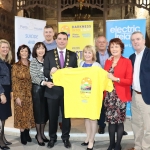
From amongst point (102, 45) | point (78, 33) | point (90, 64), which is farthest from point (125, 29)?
point (90, 64)

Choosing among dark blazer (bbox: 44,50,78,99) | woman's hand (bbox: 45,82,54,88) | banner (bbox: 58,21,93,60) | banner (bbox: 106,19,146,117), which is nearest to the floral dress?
dark blazer (bbox: 44,50,78,99)

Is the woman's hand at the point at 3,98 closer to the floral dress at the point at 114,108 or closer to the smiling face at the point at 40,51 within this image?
the smiling face at the point at 40,51

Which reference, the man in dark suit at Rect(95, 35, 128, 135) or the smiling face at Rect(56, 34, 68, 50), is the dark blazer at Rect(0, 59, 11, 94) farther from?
the man in dark suit at Rect(95, 35, 128, 135)

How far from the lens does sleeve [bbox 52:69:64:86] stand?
3330 mm

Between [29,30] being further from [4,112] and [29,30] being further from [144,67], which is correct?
[144,67]

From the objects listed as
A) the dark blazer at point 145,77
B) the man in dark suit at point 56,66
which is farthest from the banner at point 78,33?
the dark blazer at point 145,77

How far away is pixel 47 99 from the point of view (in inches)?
141

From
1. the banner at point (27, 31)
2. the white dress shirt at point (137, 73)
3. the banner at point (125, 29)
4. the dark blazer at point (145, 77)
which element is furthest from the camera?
the banner at point (27, 31)

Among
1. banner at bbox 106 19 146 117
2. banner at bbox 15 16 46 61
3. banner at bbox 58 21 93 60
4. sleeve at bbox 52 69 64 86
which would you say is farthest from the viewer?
banner at bbox 58 21 93 60

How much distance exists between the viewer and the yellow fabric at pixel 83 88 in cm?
320

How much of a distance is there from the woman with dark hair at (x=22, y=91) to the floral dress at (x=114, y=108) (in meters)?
1.26

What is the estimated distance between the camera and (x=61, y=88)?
352 cm

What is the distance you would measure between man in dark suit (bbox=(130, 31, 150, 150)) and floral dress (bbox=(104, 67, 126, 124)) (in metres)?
0.23

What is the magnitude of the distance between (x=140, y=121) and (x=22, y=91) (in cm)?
178
